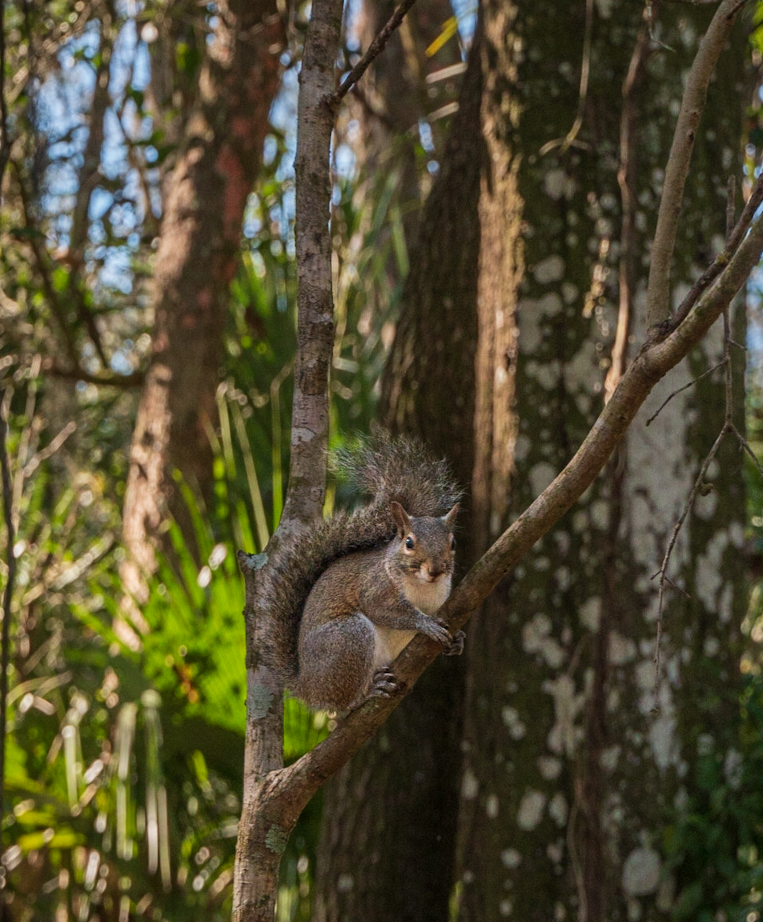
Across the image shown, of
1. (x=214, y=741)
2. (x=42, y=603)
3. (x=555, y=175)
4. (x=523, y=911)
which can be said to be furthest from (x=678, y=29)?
(x=42, y=603)

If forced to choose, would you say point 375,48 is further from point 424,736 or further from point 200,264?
point 200,264

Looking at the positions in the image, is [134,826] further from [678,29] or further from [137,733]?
[678,29]

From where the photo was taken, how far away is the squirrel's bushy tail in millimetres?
2055

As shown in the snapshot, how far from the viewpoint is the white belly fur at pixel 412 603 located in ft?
6.70

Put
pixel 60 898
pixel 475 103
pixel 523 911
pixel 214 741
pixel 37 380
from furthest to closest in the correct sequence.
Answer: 1. pixel 37 380
2. pixel 60 898
3. pixel 214 741
4. pixel 475 103
5. pixel 523 911

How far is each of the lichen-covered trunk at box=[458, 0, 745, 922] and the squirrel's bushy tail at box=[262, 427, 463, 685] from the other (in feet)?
1.17

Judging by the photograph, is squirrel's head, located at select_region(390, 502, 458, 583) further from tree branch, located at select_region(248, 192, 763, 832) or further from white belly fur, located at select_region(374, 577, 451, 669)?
tree branch, located at select_region(248, 192, 763, 832)

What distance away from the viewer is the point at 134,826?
3289mm

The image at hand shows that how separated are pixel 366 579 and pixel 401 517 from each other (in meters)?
0.15

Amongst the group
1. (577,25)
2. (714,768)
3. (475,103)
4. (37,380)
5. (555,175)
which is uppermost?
(577,25)

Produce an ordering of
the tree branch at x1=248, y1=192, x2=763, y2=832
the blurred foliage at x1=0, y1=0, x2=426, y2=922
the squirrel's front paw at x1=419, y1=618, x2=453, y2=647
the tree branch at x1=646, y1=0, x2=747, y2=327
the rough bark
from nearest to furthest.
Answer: the tree branch at x1=248, y1=192, x2=763, y2=832 < the tree branch at x1=646, y1=0, x2=747, y2=327 < the squirrel's front paw at x1=419, y1=618, x2=453, y2=647 < the blurred foliage at x1=0, y1=0, x2=426, y2=922 < the rough bark

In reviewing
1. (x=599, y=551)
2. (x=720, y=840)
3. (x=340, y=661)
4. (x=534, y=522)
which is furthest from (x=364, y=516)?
(x=720, y=840)

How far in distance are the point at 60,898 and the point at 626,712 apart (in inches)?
125

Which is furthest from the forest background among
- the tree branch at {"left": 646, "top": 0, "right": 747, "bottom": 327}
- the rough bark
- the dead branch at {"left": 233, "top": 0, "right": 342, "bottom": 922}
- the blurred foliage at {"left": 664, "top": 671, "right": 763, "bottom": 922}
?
the rough bark
